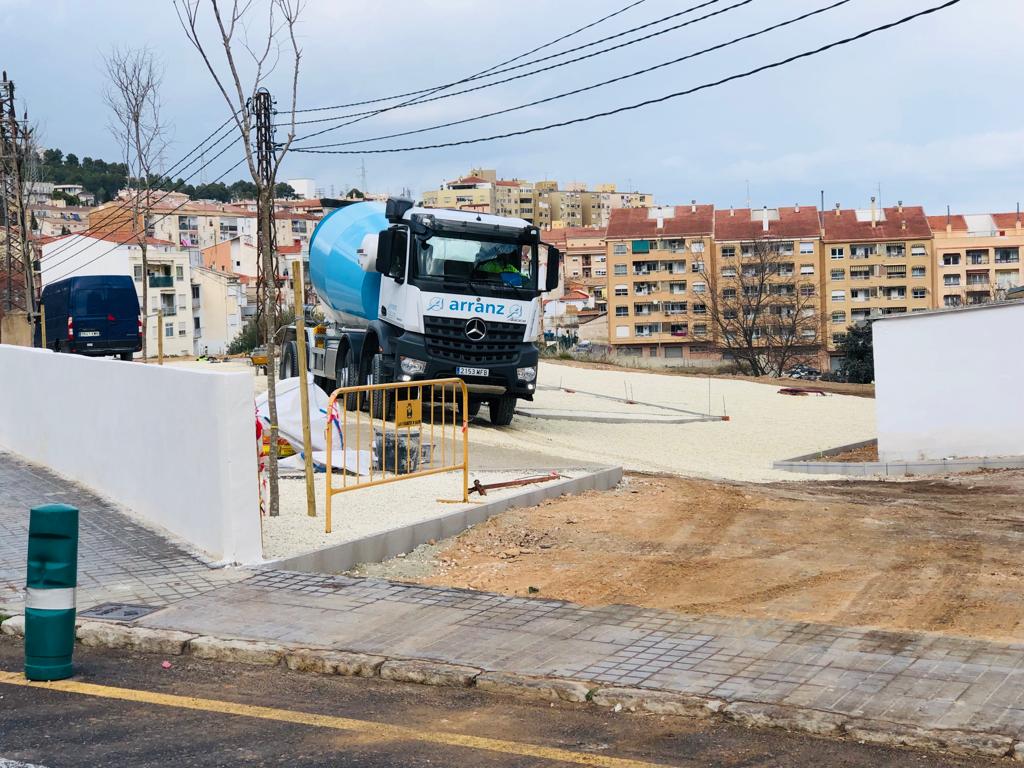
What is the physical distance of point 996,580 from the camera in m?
9.81

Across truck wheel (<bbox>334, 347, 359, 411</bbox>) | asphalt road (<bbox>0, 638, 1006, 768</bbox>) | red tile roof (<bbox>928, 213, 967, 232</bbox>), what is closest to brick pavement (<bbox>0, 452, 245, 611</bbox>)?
asphalt road (<bbox>0, 638, 1006, 768</bbox>)

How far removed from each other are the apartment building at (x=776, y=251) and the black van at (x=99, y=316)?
211 ft

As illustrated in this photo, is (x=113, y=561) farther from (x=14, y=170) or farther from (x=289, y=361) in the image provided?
(x=14, y=170)

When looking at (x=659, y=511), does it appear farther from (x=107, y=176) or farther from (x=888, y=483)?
(x=107, y=176)

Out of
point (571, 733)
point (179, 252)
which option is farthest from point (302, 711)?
point (179, 252)

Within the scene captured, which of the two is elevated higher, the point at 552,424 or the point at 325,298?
the point at 325,298

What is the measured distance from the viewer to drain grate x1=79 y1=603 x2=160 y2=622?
26.4 ft

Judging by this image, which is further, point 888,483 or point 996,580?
A: point 888,483

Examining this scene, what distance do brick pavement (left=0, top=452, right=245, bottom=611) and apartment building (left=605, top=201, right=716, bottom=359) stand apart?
10111 cm

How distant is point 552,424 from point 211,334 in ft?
245

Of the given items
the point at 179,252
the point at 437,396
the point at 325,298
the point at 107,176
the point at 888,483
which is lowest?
the point at 888,483

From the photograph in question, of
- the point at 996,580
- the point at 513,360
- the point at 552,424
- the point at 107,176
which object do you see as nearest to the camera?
the point at 996,580

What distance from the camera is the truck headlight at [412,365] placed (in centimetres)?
2109

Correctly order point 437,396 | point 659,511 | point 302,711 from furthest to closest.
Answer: point 437,396, point 659,511, point 302,711
